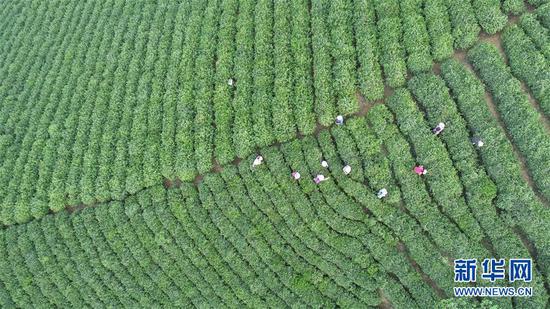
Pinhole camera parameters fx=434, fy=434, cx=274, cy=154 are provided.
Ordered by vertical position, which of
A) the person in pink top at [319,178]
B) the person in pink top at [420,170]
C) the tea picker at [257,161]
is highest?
the person in pink top at [420,170]

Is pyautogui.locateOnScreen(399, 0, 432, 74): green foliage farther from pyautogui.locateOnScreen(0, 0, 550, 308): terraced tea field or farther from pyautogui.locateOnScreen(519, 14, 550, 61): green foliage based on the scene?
pyautogui.locateOnScreen(519, 14, 550, 61): green foliage

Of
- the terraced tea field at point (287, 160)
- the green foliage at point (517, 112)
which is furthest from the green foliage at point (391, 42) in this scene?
the green foliage at point (517, 112)

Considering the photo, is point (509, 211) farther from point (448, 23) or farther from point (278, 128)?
point (278, 128)

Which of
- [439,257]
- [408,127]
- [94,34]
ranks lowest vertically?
[439,257]

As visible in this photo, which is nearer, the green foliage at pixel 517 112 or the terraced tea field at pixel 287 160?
the green foliage at pixel 517 112

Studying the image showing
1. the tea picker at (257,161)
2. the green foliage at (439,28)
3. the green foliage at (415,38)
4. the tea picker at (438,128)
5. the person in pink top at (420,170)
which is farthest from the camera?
the tea picker at (257,161)

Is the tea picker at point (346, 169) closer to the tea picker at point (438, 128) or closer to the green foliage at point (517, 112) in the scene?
the tea picker at point (438, 128)

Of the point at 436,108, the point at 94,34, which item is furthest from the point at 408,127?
the point at 94,34

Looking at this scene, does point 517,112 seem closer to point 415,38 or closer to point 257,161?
point 415,38

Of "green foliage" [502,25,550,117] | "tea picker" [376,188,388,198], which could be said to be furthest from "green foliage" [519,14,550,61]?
"tea picker" [376,188,388,198]
